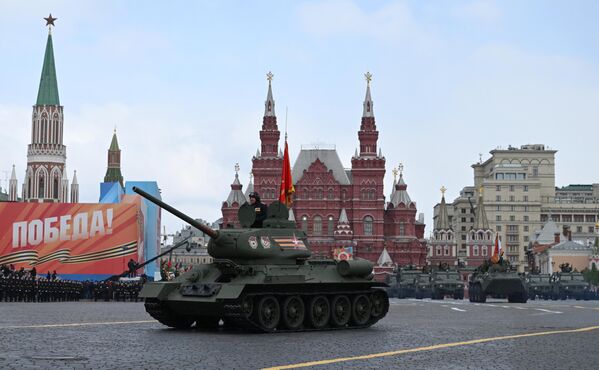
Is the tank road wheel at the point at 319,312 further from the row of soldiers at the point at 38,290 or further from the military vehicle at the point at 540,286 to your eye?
the military vehicle at the point at 540,286

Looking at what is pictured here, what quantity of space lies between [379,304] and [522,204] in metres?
150

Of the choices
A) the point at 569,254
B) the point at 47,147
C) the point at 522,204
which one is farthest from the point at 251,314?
the point at 522,204

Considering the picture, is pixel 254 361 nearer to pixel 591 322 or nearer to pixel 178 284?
pixel 178 284

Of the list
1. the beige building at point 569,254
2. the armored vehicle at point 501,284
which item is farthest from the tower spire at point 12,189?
the armored vehicle at point 501,284

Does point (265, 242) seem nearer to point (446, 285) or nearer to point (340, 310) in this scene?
point (340, 310)

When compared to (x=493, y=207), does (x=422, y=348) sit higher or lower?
lower

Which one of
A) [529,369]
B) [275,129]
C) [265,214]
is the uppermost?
[275,129]

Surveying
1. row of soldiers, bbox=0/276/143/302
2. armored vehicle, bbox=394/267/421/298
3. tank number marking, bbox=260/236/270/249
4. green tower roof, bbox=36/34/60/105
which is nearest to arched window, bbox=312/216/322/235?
green tower roof, bbox=36/34/60/105

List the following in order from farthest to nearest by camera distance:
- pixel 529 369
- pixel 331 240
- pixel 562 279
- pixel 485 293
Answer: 1. pixel 331 240
2. pixel 562 279
3. pixel 485 293
4. pixel 529 369

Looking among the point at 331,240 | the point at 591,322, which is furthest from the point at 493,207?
the point at 591,322

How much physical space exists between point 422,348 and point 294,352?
7.29 ft

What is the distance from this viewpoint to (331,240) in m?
119

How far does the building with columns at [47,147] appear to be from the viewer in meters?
138

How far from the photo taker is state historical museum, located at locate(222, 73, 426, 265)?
4697 inches
